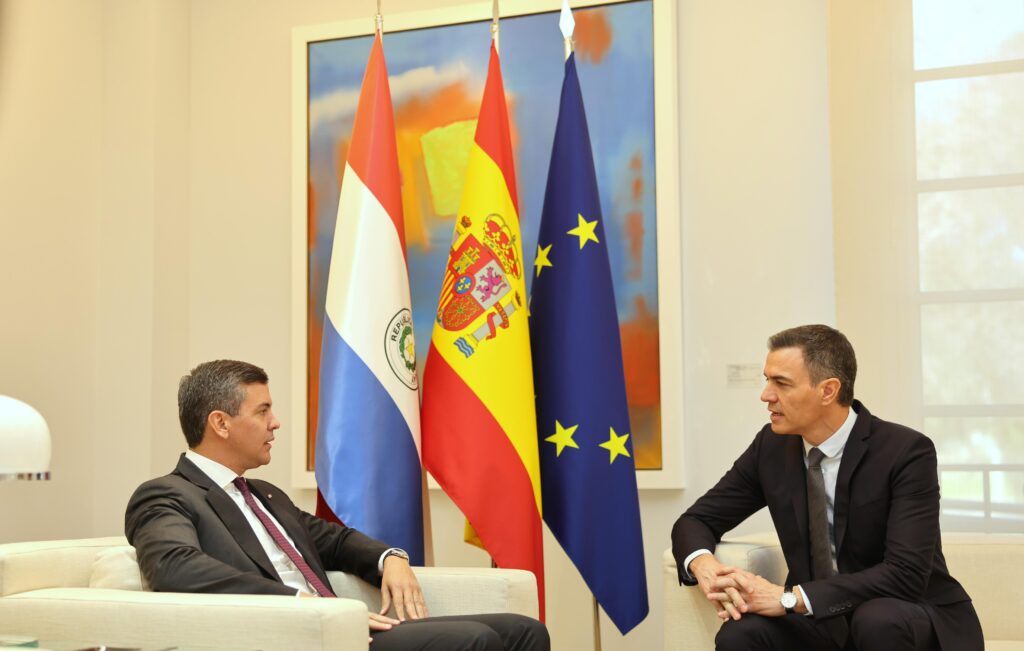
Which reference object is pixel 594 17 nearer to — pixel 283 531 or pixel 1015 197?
pixel 1015 197

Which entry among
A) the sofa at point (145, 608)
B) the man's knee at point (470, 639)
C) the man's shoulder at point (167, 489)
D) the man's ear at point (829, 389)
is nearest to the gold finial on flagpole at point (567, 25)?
the man's ear at point (829, 389)

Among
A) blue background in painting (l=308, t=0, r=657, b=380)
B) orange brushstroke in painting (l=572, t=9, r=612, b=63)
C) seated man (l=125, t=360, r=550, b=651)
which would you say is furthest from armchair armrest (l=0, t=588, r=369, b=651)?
orange brushstroke in painting (l=572, t=9, r=612, b=63)

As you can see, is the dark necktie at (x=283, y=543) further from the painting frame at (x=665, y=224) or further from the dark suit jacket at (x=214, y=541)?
the painting frame at (x=665, y=224)

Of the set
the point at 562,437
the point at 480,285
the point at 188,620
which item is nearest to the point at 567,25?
the point at 480,285

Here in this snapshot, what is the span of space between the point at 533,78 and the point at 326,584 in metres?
2.29

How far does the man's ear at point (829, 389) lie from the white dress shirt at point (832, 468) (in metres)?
0.09

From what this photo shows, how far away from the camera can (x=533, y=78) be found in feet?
14.7

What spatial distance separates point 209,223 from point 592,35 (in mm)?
1862

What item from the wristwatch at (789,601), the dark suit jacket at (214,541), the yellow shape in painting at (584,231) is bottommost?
the wristwatch at (789,601)

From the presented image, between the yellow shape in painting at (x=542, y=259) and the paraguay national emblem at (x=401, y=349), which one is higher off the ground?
the yellow shape in painting at (x=542, y=259)

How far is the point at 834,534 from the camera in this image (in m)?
3.03

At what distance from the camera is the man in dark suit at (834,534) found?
2.83m

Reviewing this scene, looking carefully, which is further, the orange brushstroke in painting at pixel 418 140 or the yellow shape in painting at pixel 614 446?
the orange brushstroke in painting at pixel 418 140

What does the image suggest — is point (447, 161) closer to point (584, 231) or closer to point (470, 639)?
point (584, 231)
